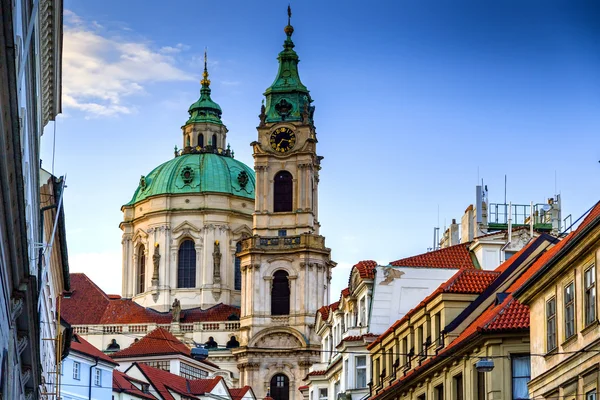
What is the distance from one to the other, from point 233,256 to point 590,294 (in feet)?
392

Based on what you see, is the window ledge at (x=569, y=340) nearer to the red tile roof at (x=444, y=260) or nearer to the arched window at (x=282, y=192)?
the red tile roof at (x=444, y=260)

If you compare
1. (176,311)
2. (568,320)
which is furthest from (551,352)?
(176,311)

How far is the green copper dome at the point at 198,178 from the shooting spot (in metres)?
152

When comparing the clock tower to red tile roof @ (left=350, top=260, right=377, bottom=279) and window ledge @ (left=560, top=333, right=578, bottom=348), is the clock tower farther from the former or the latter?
window ledge @ (left=560, top=333, right=578, bottom=348)

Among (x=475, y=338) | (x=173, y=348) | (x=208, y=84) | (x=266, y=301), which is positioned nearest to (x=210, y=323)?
(x=266, y=301)

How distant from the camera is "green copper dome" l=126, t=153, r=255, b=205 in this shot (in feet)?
500

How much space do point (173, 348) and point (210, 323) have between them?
18.1 metres

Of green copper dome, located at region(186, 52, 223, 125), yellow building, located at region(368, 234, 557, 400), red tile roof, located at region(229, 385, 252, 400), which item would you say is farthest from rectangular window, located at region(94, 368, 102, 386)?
green copper dome, located at region(186, 52, 223, 125)

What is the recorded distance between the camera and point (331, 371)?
219 feet

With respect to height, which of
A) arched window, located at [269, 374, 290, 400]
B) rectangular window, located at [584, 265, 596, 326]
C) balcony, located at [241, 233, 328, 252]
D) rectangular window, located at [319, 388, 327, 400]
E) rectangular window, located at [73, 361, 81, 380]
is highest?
balcony, located at [241, 233, 328, 252]

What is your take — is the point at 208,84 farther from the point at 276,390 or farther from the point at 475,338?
the point at 475,338

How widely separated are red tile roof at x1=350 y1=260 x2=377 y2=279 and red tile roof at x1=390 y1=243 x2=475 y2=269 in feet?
2.87

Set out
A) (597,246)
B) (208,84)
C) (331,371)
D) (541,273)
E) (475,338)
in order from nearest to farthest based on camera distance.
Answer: (597,246)
(541,273)
(475,338)
(331,371)
(208,84)

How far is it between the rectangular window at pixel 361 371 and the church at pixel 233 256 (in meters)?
69.8
